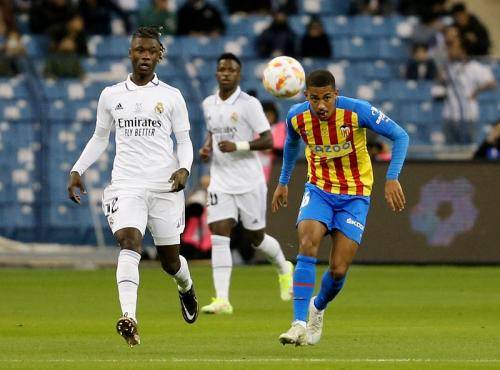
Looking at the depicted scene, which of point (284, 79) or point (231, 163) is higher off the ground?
point (284, 79)

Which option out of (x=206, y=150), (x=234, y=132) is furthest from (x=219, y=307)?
(x=234, y=132)

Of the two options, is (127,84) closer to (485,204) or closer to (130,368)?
(130,368)

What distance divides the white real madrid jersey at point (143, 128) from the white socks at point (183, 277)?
781 millimetres

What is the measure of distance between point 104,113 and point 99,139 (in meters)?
0.22

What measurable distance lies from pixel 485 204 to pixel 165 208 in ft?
32.1

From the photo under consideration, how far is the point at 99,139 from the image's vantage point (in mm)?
10688

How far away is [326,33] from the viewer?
83.3ft

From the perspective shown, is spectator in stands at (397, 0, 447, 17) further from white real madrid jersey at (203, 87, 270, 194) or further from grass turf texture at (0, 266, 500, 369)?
white real madrid jersey at (203, 87, 270, 194)

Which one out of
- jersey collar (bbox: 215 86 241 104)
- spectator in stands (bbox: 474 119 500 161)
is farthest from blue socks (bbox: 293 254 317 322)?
spectator in stands (bbox: 474 119 500 161)

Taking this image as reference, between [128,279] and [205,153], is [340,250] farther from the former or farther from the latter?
[205,153]

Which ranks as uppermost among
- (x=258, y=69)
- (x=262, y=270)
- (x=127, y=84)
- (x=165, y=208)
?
(x=127, y=84)

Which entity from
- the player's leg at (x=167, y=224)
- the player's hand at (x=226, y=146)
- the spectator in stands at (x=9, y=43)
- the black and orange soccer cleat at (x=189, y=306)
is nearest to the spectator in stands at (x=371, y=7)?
the spectator in stands at (x=9, y=43)

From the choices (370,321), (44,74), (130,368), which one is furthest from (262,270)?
(130,368)

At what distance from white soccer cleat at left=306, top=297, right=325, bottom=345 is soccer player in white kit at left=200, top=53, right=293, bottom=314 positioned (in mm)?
3284
